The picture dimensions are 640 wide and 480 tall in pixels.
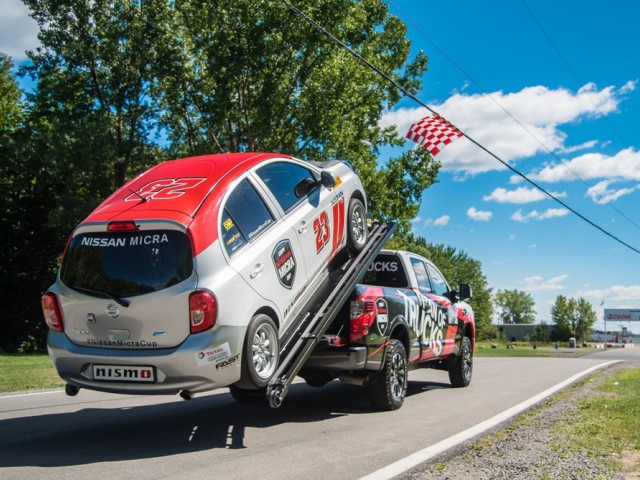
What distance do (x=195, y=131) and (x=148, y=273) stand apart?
24.2 meters

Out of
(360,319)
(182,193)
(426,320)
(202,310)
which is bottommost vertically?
(202,310)

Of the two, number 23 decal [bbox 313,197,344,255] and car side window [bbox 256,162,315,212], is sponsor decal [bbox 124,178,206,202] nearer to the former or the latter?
car side window [bbox 256,162,315,212]

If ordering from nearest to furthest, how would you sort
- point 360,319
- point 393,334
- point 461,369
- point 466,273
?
point 360,319 → point 393,334 → point 461,369 → point 466,273

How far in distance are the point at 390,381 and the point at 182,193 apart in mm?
3606

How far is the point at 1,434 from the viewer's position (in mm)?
6312

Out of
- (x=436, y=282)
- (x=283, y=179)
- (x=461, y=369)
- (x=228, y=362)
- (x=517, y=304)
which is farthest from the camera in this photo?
(x=517, y=304)

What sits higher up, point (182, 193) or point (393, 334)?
point (182, 193)

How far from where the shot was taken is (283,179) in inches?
284

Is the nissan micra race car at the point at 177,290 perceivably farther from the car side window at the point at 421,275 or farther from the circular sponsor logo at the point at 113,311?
the car side window at the point at 421,275

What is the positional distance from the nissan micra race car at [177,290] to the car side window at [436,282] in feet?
14.4

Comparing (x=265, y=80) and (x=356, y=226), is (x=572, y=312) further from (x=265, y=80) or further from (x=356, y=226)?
(x=356, y=226)

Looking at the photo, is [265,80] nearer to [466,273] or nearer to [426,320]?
[426,320]

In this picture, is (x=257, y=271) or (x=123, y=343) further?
(x=257, y=271)

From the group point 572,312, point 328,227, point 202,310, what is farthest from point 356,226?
point 572,312
